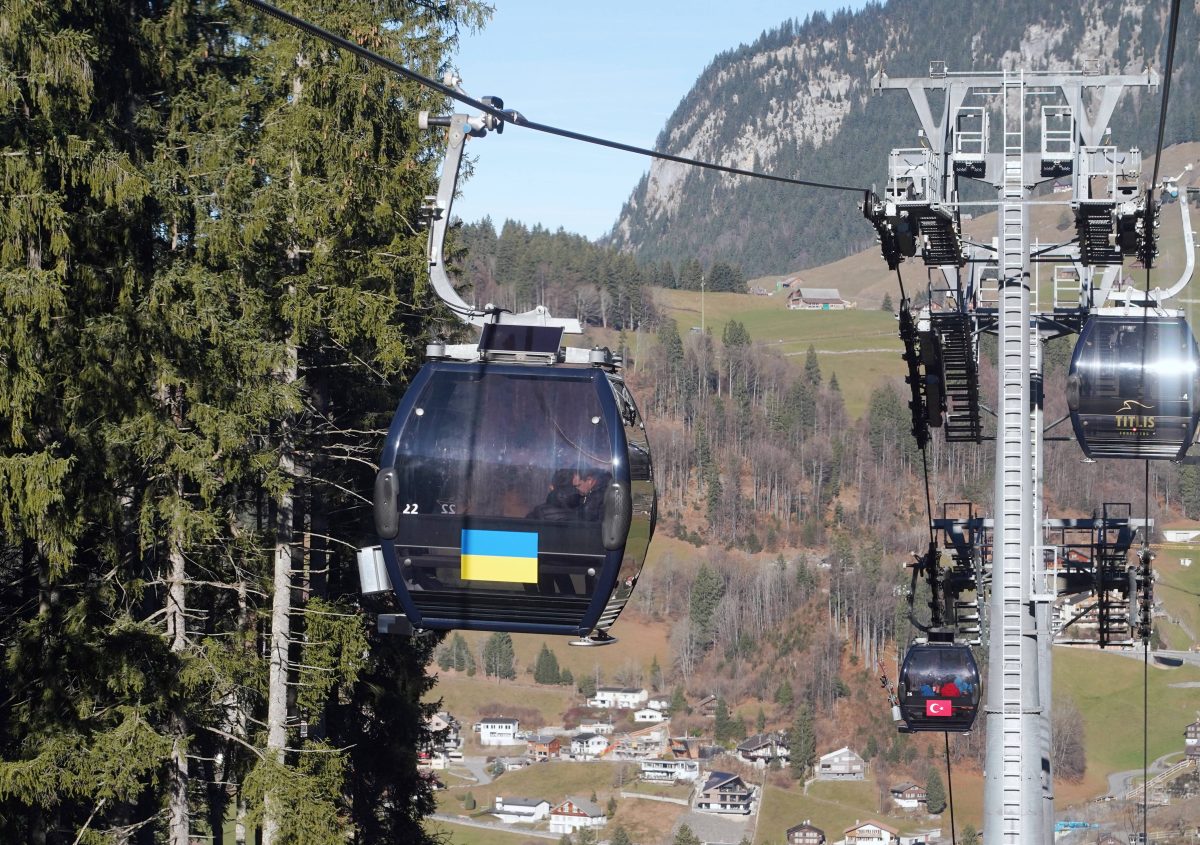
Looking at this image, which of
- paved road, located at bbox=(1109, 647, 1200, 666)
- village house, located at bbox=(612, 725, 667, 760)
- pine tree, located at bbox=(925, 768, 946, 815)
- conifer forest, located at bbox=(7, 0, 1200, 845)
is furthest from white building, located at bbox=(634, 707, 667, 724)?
conifer forest, located at bbox=(7, 0, 1200, 845)

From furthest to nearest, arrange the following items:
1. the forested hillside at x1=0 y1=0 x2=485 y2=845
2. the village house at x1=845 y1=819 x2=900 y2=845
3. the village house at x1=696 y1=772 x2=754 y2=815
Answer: the village house at x1=696 y1=772 x2=754 y2=815 < the village house at x1=845 y1=819 x2=900 y2=845 < the forested hillside at x1=0 y1=0 x2=485 y2=845

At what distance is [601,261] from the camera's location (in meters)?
166

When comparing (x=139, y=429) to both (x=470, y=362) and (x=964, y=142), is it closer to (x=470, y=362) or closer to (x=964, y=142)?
(x=470, y=362)

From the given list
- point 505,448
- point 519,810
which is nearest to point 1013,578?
point 505,448

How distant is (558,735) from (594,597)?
335 feet

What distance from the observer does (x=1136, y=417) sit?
67.1 ft

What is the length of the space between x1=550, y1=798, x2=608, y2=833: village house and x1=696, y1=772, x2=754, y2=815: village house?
19.2ft

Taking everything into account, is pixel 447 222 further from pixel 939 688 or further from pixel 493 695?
pixel 493 695

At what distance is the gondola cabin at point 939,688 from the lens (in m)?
19.2

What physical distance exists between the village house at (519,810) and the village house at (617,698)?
65.9ft

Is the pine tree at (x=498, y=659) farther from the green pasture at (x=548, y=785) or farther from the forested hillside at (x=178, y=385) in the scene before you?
the forested hillside at (x=178, y=385)

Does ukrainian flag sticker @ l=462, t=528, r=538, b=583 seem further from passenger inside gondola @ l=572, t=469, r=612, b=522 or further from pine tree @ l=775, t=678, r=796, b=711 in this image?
pine tree @ l=775, t=678, r=796, b=711

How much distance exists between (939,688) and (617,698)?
326ft

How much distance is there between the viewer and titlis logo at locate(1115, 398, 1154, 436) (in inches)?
802
